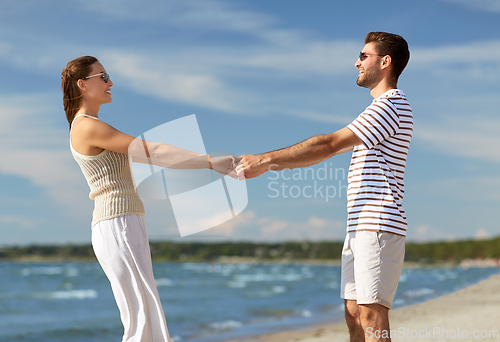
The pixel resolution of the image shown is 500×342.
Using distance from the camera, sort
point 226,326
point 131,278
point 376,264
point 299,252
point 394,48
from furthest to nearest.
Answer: point 299,252
point 226,326
point 394,48
point 376,264
point 131,278

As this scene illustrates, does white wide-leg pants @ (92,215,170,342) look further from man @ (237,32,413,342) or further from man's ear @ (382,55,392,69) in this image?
man's ear @ (382,55,392,69)

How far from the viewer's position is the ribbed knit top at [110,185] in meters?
2.71

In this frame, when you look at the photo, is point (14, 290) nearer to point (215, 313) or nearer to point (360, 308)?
point (215, 313)

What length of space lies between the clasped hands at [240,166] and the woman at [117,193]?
0.95 ft

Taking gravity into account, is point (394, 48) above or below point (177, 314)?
above

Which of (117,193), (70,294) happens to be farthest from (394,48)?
(70,294)

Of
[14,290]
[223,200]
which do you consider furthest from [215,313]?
[14,290]

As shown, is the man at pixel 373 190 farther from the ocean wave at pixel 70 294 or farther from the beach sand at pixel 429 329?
the ocean wave at pixel 70 294

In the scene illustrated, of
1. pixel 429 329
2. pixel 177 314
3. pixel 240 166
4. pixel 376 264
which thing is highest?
pixel 240 166

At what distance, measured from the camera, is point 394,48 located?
3035 millimetres

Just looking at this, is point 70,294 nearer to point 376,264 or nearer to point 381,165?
point 376,264

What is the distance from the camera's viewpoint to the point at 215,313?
2088cm

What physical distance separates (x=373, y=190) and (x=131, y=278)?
4.80ft

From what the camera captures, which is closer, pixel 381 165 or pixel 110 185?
pixel 110 185
